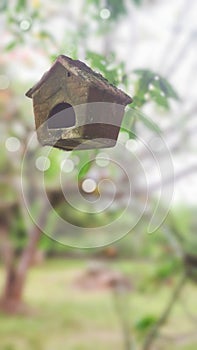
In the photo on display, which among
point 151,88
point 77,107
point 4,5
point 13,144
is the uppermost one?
point 13,144

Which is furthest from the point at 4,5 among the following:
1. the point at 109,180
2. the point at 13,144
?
the point at 13,144

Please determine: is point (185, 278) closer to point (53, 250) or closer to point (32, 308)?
point (32, 308)

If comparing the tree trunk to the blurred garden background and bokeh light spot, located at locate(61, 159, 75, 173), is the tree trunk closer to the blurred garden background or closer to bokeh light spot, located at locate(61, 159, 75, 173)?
the blurred garden background

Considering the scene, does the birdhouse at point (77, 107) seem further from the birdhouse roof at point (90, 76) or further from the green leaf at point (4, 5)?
the green leaf at point (4, 5)

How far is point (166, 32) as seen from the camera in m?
1.73

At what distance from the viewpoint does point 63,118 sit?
17.5 inches

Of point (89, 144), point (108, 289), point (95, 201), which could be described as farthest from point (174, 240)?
point (108, 289)

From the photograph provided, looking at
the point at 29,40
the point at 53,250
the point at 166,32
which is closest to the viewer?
the point at 29,40

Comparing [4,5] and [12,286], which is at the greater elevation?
[12,286]

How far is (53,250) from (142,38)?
74.8 inches

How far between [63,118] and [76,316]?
1.99 metres

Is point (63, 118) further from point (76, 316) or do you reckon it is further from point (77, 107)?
point (76, 316)

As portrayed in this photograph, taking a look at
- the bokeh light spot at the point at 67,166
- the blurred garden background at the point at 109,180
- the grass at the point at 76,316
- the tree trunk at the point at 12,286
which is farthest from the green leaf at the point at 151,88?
the tree trunk at the point at 12,286

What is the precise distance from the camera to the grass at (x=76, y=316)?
191 centimetres
